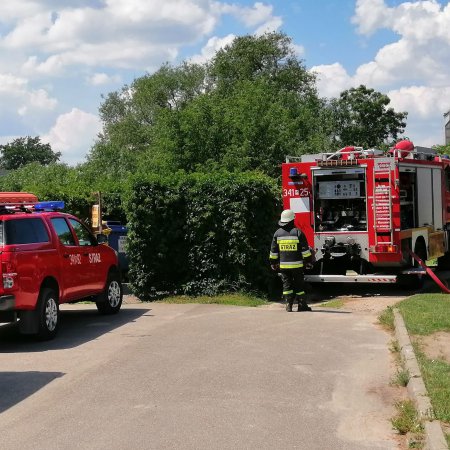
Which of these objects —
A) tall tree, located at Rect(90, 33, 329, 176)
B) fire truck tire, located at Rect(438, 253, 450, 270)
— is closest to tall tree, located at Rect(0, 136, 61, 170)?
Answer: tall tree, located at Rect(90, 33, 329, 176)

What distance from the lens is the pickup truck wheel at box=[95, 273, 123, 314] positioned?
41.0 feet

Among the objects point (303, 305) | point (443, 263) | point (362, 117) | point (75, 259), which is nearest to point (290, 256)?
point (303, 305)

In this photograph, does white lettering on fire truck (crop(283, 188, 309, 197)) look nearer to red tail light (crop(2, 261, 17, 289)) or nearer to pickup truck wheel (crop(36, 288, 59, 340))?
pickup truck wheel (crop(36, 288, 59, 340))

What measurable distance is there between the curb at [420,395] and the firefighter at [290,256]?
2.95 m

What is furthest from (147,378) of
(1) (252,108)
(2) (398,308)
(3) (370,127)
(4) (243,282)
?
(3) (370,127)

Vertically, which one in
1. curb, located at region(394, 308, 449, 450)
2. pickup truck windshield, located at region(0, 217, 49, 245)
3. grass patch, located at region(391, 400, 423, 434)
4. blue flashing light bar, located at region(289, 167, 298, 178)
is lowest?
grass patch, located at region(391, 400, 423, 434)

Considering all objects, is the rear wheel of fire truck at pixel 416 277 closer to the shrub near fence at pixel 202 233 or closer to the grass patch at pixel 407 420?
the shrub near fence at pixel 202 233

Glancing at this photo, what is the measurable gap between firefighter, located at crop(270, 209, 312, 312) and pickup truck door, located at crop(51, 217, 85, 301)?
3481 mm

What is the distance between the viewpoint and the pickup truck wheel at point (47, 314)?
9.80 metres

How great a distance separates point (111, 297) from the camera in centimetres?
1270

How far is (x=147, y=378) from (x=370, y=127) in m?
44.3

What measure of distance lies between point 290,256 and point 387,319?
7.17 feet

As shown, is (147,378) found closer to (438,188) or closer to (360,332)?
(360,332)

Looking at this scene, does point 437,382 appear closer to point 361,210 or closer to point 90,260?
point 90,260
